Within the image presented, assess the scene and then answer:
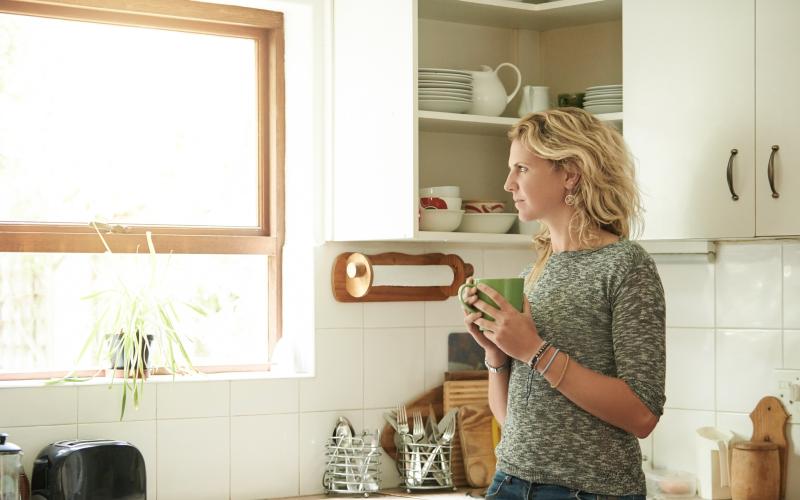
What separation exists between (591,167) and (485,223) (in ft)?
3.33

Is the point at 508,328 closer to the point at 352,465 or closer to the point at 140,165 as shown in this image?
the point at 352,465

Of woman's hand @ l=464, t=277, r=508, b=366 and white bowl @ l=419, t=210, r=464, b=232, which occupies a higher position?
white bowl @ l=419, t=210, r=464, b=232

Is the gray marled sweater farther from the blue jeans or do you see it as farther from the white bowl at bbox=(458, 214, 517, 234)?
the white bowl at bbox=(458, 214, 517, 234)

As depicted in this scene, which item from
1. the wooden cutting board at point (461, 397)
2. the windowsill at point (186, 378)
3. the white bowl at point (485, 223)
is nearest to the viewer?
the windowsill at point (186, 378)

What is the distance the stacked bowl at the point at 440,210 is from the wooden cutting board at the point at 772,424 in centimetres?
93

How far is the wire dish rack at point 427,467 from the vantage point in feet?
8.62

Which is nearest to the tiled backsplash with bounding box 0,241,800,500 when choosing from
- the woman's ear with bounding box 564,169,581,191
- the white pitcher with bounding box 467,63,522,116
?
the white pitcher with bounding box 467,63,522,116

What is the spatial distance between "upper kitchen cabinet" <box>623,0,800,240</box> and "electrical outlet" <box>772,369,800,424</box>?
1.48 ft

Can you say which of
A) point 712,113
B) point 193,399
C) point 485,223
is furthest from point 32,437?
point 712,113

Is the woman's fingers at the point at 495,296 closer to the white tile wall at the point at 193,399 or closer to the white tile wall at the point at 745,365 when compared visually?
the white tile wall at the point at 193,399

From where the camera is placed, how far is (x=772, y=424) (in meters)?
2.55

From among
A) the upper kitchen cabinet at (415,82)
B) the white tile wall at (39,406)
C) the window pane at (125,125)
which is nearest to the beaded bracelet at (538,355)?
the upper kitchen cabinet at (415,82)

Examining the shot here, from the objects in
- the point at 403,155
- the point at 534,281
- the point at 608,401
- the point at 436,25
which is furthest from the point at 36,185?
the point at 608,401

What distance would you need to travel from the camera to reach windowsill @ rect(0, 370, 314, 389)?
7.91ft
